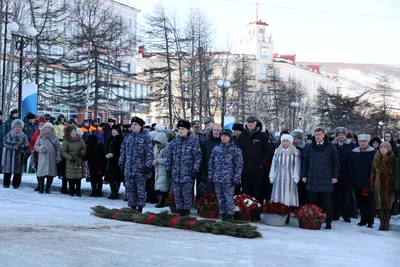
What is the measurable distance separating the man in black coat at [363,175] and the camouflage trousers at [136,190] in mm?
4289

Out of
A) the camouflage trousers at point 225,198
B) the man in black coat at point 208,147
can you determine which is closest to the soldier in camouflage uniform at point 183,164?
the camouflage trousers at point 225,198

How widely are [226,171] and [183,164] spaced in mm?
830

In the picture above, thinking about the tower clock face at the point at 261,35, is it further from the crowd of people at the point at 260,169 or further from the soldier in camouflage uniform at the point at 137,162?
the soldier in camouflage uniform at the point at 137,162

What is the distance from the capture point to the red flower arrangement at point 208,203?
12.4m

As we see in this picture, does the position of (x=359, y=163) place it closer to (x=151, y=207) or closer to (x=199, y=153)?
(x=199, y=153)

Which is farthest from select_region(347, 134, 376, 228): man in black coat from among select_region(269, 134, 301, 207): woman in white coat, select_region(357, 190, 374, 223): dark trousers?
select_region(269, 134, 301, 207): woman in white coat

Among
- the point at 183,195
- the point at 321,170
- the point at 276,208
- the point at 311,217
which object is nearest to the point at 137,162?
the point at 183,195

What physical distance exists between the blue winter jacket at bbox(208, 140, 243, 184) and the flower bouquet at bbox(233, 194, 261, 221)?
758mm

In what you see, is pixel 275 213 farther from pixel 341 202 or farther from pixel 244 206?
pixel 341 202

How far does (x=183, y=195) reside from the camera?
1180 centimetres

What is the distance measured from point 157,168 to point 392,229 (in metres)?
5.14

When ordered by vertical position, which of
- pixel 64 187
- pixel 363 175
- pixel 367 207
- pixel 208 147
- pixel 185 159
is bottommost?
pixel 367 207

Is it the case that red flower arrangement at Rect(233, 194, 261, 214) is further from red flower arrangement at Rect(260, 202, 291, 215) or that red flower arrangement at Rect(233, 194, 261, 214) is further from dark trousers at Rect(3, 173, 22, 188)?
dark trousers at Rect(3, 173, 22, 188)

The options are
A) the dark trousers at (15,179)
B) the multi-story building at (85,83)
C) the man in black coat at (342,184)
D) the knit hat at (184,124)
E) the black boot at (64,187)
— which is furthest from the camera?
the multi-story building at (85,83)
